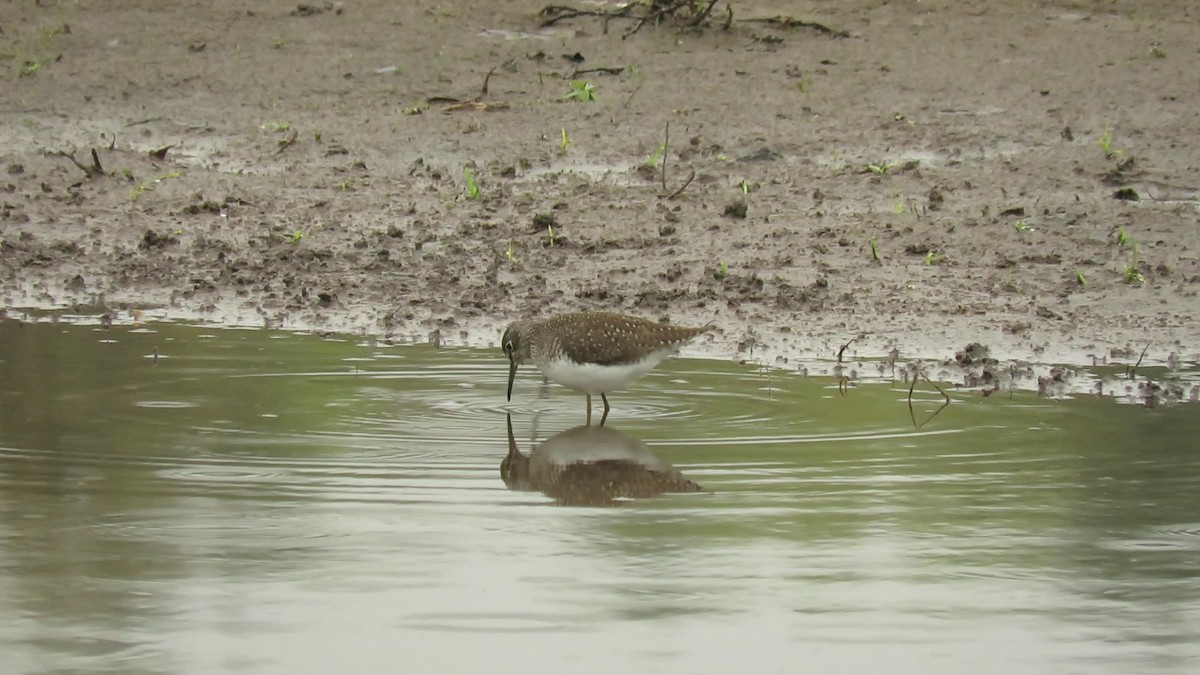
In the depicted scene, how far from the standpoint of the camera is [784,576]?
6336 mm

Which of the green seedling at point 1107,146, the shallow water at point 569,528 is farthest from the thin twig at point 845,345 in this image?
the green seedling at point 1107,146

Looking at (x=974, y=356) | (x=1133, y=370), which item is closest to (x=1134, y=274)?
(x=1133, y=370)

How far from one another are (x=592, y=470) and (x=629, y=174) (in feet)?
18.0

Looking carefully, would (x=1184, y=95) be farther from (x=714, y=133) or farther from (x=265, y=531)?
(x=265, y=531)

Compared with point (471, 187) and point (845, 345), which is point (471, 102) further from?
point (845, 345)

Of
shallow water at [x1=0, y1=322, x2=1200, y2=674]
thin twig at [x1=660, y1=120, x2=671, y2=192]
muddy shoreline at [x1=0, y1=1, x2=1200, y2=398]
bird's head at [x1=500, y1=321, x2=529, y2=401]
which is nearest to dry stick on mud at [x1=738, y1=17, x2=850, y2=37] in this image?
muddy shoreline at [x1=0, y1=1, x2=1200, y2=398]

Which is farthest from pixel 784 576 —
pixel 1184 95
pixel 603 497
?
pixel 1184 95

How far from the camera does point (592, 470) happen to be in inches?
312

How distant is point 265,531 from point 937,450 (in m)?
2.92

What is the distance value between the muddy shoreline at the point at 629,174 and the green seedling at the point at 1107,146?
0.03 meters

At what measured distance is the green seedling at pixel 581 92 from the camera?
47.3 feet

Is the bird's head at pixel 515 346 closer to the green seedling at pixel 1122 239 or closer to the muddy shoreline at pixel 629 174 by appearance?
the muddy shoreline at pixel 629 174

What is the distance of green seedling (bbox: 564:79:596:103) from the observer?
14422 millimetres

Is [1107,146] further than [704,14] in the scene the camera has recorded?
No
